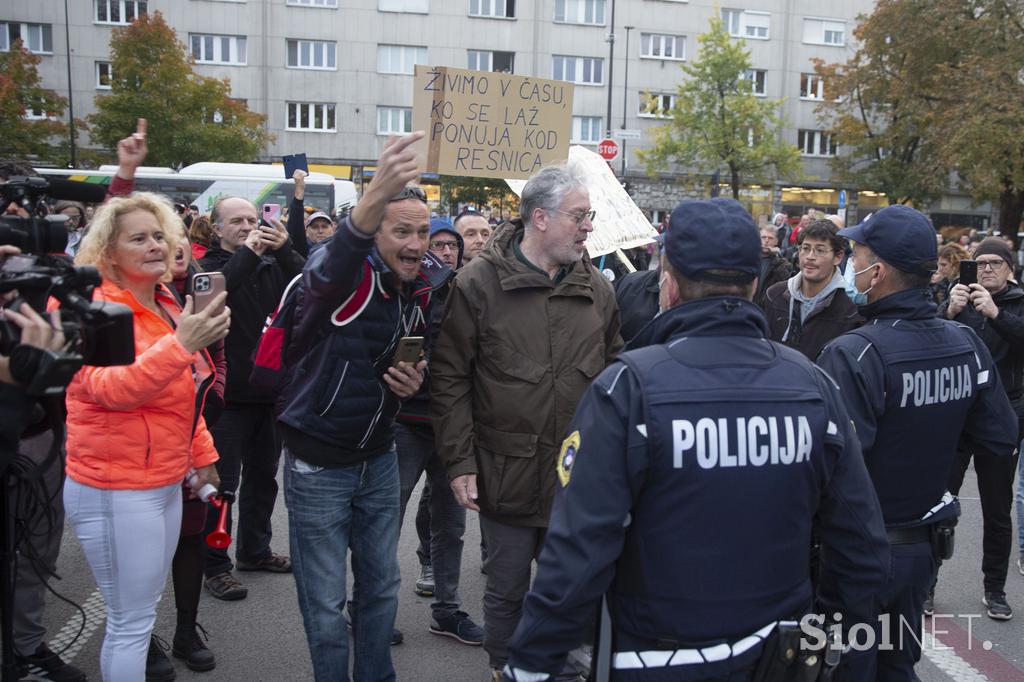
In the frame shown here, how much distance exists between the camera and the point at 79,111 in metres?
37.8

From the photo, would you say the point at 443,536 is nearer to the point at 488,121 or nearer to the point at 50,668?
the point at 50,668

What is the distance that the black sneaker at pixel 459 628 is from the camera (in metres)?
4.42

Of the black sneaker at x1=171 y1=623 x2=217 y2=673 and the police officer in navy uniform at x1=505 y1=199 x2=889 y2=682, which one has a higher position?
the police officer in navy uniform at x1=505 y1=199 x2=889 y2=682

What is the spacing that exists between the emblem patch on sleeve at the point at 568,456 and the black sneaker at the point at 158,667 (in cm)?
256

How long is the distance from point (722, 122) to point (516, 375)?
34958 mm

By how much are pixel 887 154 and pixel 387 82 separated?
21973mm

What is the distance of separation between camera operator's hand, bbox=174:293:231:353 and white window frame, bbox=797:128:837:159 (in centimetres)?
4425

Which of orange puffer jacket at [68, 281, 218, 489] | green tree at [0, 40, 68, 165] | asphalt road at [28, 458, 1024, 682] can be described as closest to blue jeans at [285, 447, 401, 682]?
orange puffer jacket at [68, 281, 218, 489]

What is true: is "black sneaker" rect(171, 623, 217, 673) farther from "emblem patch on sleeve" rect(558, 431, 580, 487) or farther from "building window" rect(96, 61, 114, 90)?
"building window" rect(96, 61, 114, 90)

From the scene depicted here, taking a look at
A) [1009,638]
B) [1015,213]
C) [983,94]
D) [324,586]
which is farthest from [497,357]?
[1015,213]

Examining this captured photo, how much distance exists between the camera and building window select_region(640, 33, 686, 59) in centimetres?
4144

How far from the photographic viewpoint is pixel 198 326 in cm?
293

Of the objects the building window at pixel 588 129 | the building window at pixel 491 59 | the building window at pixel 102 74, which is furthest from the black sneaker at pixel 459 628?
the building window at pixel 588 129

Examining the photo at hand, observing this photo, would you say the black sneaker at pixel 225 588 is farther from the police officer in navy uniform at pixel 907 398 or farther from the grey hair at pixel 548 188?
the police officer in navy uniform at pixel 907 398
